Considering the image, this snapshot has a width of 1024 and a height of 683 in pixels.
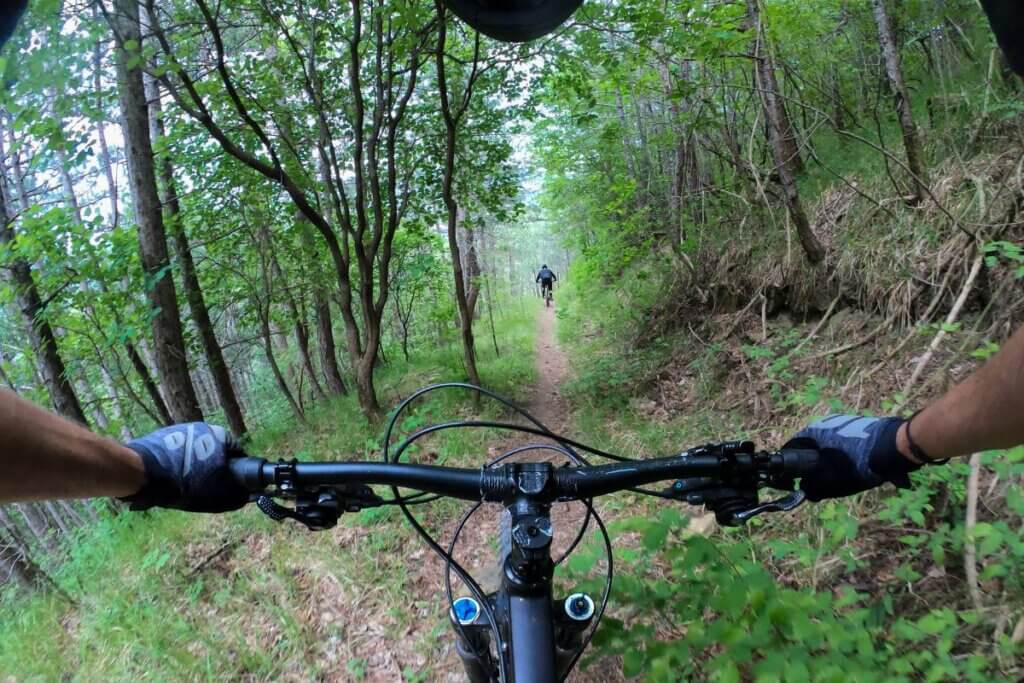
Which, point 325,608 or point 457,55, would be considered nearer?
point 325,608

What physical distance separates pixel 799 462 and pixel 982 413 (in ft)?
1.16

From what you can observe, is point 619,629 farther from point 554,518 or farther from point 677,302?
point 677,302

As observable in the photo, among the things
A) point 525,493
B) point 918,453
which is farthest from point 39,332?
point 918,453

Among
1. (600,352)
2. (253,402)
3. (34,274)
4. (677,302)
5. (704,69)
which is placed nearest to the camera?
(34,274)

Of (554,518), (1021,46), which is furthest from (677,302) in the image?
(1021,46)

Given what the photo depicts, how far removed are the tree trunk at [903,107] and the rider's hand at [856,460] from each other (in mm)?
4205

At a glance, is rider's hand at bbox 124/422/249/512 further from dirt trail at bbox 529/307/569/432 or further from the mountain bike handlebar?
dirt trail at bbox 529/307/569/432

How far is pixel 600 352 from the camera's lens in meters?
8.52

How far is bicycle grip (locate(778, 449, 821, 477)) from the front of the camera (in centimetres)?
113

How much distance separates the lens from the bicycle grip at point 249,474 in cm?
118

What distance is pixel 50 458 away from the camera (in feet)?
2.79

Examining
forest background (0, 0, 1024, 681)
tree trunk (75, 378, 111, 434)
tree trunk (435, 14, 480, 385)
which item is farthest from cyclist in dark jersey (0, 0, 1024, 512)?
tree trunk (75, 378, 111, 434)

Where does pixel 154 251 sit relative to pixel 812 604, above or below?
above

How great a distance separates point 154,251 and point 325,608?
15.2 feet
